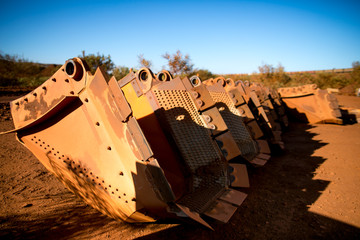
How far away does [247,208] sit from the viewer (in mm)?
3197

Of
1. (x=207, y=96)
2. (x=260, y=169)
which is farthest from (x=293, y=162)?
(x=207, y=96)

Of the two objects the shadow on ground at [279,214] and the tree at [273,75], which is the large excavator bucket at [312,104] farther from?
the tree at [273,75]

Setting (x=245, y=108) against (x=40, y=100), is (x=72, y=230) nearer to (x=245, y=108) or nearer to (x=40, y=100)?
(x=40, y=100)

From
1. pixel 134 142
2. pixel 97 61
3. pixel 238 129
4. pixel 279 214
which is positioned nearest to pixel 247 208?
pixel 279 214

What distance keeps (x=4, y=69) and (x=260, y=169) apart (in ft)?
97.6

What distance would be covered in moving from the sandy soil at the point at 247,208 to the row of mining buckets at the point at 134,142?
42cm

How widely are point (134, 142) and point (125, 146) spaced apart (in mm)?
152

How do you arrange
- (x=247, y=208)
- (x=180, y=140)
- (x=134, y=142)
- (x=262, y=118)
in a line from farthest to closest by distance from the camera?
(x=262, y=118) → (x=247, y=208) → (x=180, y=140) → (x=134, y=142)

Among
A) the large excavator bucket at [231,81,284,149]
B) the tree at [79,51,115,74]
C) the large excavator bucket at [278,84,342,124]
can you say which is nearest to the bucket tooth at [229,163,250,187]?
the large excavator bucket at [231,81,284,149]

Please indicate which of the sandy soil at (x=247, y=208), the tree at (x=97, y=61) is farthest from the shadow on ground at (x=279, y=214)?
the tree at (x=97, y=61)

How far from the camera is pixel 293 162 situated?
518 centimetres

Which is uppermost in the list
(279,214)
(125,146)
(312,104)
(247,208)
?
(125,146)

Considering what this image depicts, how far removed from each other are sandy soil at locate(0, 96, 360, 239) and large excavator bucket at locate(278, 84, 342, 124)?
15.6ft

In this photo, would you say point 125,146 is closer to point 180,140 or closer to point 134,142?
point 134,142
